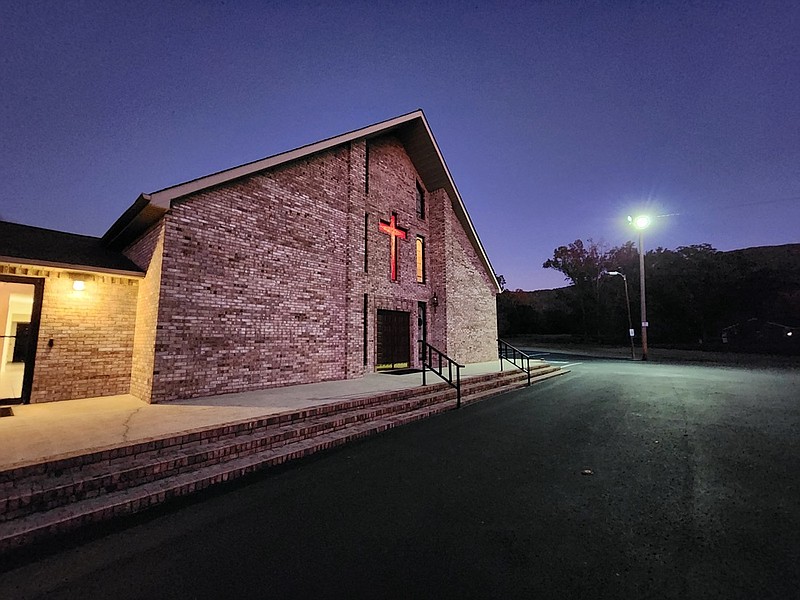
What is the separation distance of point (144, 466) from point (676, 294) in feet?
132

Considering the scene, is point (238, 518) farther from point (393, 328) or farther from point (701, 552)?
point (393, 328)

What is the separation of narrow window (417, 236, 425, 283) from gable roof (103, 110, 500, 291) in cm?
268

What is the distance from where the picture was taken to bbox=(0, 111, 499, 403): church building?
6.91 meters

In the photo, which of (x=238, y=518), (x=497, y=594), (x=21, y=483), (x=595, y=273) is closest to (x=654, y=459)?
(x=497, y=594)

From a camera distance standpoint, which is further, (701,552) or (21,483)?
(21,483)

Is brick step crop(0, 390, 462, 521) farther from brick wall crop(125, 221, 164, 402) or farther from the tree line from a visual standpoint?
the tree line

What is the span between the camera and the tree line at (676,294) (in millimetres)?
29312

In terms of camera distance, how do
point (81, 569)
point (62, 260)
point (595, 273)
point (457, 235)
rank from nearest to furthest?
point (81, 569) → point (62, 260) → point (457, 235) → point (595, 273)

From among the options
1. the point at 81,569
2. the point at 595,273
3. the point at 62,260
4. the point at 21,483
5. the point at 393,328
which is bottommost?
the point at 81,569

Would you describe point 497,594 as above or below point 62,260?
below

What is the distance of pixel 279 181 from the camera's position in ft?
29.5

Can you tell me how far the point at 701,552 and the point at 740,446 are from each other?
12.7 feet

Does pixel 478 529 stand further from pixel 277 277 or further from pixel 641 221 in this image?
pixel 641 221

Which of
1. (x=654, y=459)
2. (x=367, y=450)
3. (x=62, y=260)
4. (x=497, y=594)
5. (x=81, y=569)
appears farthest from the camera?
(x=62, y=260)
